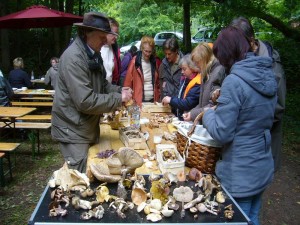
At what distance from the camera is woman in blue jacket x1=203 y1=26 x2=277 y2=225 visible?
193 cm

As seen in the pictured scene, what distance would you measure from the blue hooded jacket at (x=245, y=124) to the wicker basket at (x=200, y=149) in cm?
7

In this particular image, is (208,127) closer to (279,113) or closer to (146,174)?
(146,174)

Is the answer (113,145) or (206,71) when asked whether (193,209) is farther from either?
(206,71)

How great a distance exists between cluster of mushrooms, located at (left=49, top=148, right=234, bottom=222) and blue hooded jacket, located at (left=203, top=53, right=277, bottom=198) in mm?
153

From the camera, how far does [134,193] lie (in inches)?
72.2

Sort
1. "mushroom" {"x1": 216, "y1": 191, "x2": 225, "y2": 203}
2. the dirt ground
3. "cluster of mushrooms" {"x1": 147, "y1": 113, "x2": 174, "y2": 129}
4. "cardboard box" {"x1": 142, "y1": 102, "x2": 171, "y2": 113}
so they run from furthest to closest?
the dirt ground
"cardboard box" {"x1": 142, "y1": 102, "x2": 171, "y2": 113}
"cluster of mushrooms" {"x1": 147, "y1": 113, "x2": 174, "y2": 129}
"mushroom" {"x1": 216, "y1": 191, "x2": 225, "y2": 203}

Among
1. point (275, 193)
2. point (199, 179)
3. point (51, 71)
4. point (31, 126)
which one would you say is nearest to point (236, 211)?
point (199, 179)

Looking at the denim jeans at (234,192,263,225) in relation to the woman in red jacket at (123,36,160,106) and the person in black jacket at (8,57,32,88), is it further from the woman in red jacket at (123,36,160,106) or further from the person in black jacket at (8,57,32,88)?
the person in black jacket at (8,57,32,88)

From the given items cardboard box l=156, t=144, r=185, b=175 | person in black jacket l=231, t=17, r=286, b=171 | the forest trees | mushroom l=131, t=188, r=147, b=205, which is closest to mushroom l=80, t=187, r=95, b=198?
mushroom l=131, t=188, r=147, b=205

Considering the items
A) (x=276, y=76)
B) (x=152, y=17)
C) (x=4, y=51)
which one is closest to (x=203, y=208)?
(x=276, y=76)

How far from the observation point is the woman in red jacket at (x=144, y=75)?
15.3 ft

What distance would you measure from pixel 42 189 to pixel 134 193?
332 cm

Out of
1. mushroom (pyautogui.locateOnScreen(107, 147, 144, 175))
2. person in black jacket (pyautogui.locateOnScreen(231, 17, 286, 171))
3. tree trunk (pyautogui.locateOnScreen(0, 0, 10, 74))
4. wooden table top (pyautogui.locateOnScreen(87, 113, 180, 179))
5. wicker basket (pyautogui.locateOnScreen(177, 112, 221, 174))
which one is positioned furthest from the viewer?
tree trunk (pyautogui.locateOnScreen(0, 0, 10, 74))

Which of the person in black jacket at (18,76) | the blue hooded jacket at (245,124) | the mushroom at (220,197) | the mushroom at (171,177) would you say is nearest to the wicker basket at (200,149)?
the blue hooded jacket at (245,124)
